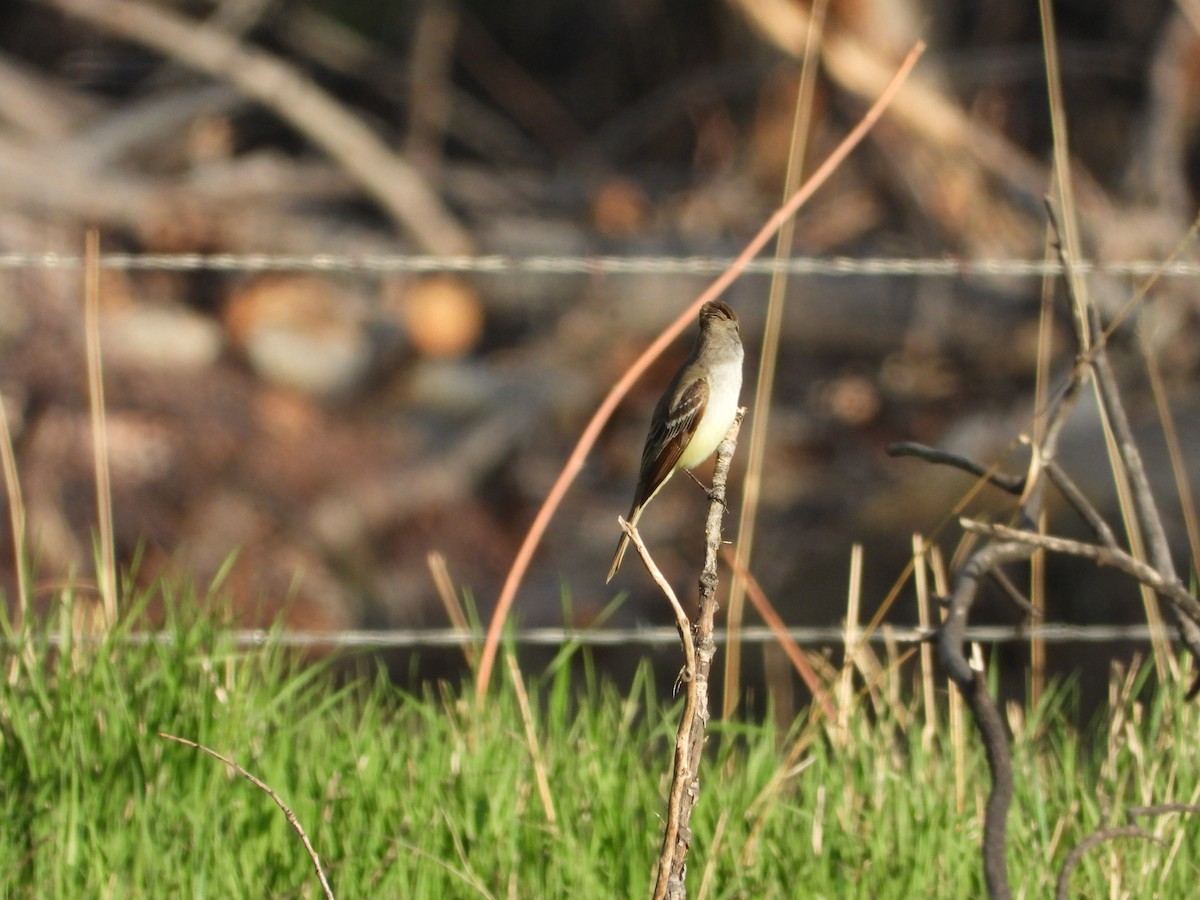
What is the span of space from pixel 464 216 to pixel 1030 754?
7344 millimetres

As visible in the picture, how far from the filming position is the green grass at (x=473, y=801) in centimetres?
219

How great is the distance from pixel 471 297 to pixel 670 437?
689cm

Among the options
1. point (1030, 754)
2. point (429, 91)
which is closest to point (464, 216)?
point (429, 91)

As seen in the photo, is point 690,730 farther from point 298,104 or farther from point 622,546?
point 298,104

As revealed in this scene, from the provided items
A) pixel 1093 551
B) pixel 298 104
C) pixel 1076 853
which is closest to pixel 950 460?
pixel 1093 551

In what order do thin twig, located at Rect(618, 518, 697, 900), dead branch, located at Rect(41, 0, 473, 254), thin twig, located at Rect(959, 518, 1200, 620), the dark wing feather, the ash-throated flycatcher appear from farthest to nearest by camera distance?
dead branch, located at Rect(41, 0, 473, 254)
the dark wing feather
the ash-throated flycatcher
thin twig, located at Rect(959, 518, 1200, 620)
thin twig, located at Rect(618, 518, 697, 900)

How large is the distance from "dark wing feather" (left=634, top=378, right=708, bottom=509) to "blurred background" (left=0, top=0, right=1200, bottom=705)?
15.9 ft

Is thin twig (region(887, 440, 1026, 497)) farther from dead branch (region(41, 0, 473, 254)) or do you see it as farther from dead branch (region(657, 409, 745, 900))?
dead branch (region(41, 0, 473, 254))

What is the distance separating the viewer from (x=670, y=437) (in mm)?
2191

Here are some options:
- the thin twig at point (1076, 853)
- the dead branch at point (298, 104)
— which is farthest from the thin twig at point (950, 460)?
the dead branch at point (298, 104)

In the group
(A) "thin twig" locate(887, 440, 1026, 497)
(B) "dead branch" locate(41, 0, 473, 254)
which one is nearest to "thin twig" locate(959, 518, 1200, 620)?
(A) "thin twig" locate(887, 440, 1026, 497)

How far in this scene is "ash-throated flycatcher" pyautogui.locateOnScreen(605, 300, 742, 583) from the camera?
2.03 meters

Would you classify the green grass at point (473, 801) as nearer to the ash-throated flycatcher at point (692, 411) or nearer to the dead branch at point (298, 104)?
the ash-throated flycatcher at point (692, 411)

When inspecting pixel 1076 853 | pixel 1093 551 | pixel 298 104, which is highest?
pixel 298 104
